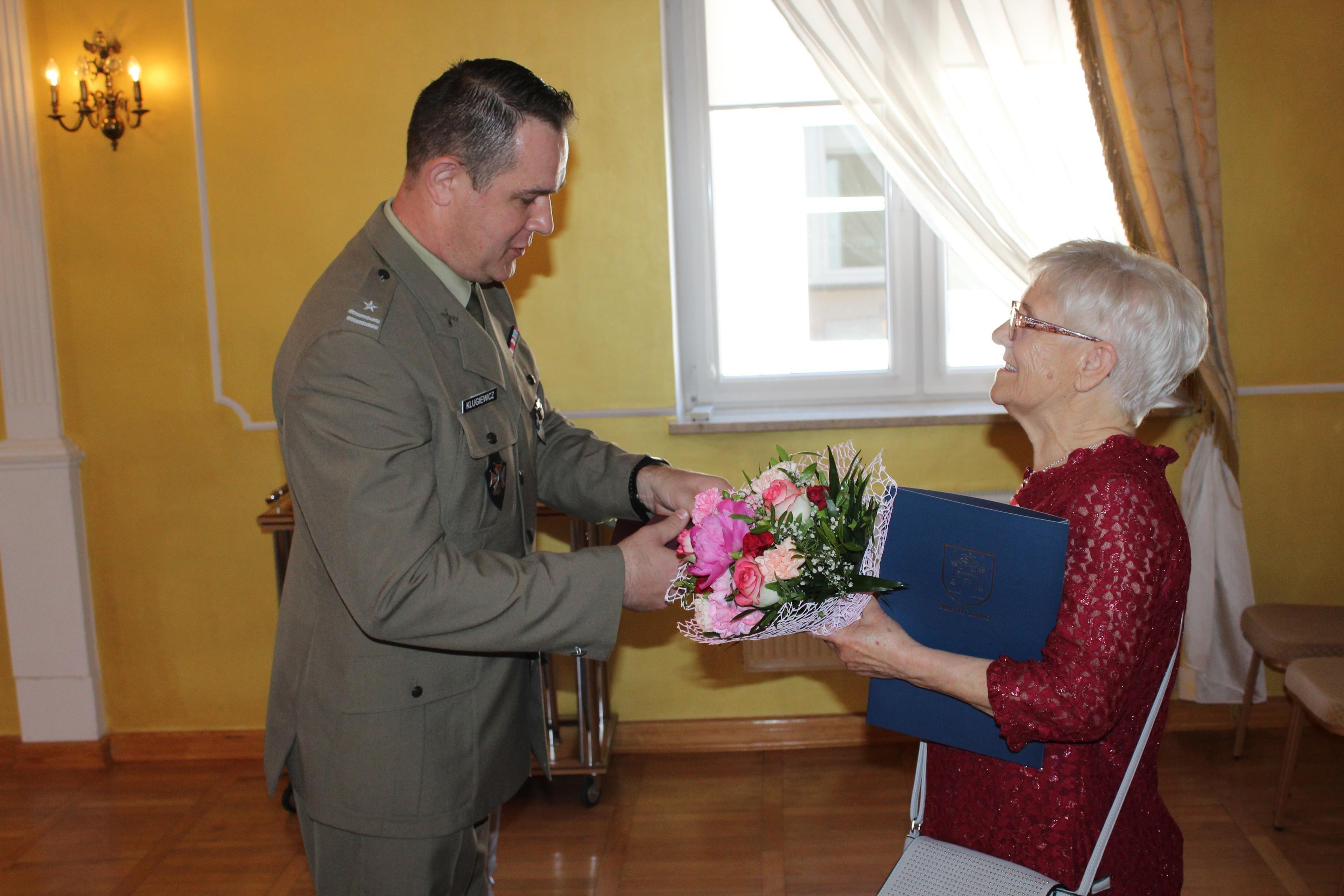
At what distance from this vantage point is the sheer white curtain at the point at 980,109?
334 cm

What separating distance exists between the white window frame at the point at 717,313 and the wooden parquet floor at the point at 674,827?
1282 millimetres

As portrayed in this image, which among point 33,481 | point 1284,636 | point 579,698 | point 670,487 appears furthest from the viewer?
point 33,481

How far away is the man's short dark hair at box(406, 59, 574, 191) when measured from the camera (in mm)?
1711

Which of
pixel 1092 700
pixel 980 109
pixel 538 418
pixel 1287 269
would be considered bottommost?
pixel 1092 700

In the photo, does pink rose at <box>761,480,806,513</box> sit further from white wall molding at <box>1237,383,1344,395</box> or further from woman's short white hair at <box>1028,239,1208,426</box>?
white wall molding at <box>1237,383,1344,395</box>

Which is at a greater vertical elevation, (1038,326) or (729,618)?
(1038,326)

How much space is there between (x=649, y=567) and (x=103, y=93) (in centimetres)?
301

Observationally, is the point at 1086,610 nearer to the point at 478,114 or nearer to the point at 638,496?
the point at 638,496

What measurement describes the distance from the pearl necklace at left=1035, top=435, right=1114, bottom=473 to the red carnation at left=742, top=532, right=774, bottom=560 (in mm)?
554

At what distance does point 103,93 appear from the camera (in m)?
3.51

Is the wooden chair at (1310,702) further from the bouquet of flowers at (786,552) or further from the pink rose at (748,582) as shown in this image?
the pink rose at (748,582)

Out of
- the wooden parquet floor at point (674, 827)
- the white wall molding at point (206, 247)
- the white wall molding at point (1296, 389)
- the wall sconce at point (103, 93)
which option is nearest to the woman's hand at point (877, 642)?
the wooden parquet floor at point (674, 827)

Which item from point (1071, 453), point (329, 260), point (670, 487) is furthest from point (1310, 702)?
point (329, 260)

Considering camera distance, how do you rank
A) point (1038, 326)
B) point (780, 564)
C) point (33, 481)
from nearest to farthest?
1. point (780, 564)
2. point (1038, 326)
3. point (33, 481)
